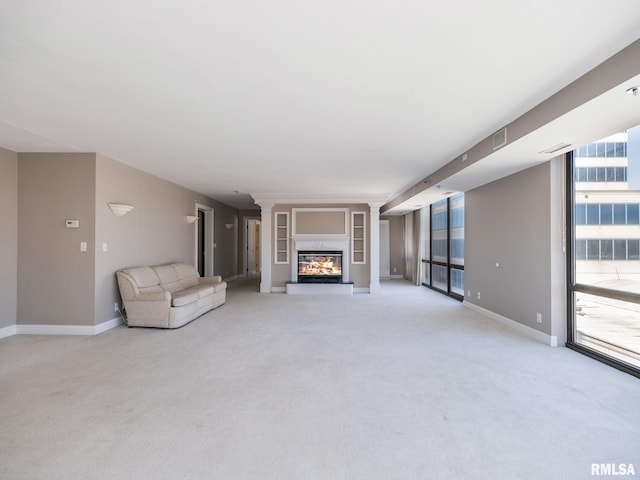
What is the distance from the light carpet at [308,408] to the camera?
178 centimetres

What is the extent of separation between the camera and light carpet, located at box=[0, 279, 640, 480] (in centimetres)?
178

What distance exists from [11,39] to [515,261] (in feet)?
Result: 18.4

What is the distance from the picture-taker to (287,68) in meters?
2.24

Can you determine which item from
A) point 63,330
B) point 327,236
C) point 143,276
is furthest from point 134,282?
point 327,236

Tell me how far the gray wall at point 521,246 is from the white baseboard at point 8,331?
696 centimetres

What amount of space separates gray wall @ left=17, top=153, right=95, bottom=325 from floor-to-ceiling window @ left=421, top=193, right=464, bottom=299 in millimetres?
6630

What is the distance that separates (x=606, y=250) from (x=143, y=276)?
6.02 metres

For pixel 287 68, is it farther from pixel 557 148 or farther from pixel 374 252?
pixel 374 252

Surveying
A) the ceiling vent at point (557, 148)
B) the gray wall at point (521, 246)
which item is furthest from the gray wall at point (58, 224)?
the gray wall at point (521, 246)

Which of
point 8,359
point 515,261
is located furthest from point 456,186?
point 8,359

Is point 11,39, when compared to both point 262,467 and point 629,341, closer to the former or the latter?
point 262,467

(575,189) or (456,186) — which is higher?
(456,186)

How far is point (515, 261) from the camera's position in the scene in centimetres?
455

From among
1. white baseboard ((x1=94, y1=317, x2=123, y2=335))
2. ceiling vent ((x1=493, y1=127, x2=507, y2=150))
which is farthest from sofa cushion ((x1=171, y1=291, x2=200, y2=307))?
ceiling vent ((x1=493, y1=127, x2=507, y2=150))
